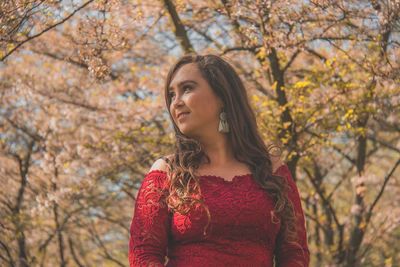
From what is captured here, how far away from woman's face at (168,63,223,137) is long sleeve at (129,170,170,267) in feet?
1.04

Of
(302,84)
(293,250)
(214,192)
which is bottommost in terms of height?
(293,250)

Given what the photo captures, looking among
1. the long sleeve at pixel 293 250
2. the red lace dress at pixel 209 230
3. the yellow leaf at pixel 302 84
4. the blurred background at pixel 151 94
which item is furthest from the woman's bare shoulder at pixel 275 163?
Result: the yellow leaf at pixel 302 84

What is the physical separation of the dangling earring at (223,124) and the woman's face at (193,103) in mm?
15

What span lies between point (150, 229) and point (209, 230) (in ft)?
0.81

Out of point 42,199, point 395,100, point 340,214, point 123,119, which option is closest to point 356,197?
point 395,100

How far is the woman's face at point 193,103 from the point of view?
3180 mm

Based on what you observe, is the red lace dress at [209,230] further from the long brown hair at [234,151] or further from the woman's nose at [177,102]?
the woman's nose at [177,102]

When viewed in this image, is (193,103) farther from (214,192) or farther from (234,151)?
(214,192)

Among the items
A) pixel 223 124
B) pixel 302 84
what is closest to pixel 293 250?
pixel 223 124

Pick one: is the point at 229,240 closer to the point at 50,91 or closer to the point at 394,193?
the point at 50,91

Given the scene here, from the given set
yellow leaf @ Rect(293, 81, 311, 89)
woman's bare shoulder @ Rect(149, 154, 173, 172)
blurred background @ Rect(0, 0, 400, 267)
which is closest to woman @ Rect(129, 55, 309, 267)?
woman's bare shoulder @ Rect(149, 154, 173, 172)

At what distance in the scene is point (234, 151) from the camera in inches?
130

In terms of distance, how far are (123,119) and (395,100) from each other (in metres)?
3.68

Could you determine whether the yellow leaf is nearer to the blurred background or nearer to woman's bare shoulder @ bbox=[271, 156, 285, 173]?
the blurred background
